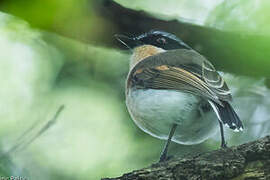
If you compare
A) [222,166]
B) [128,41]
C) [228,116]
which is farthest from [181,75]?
[222,166]

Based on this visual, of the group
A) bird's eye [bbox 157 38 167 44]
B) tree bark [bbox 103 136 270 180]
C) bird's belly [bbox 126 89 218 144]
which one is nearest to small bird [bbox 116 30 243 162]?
bird's belly [bbox 126 89 218 144]

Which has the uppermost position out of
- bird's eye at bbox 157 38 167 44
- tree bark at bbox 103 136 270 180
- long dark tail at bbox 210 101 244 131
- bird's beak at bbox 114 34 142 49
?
bird's eye at bbox 157 38 167 44

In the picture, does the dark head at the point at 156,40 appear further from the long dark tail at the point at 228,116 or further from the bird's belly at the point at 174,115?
the long dark tail at the point at 228,116

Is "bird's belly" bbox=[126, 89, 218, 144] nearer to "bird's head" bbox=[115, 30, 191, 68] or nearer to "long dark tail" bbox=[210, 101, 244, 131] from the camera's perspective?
"long dark tail" bbox=[210, 101, 244, 131]

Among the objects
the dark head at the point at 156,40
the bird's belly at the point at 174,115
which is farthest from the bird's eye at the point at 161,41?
the bird's belly at the point at 174,115

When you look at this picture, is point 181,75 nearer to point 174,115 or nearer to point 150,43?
point 174,115

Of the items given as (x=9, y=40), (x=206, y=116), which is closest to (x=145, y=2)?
(x=9, y=40)
